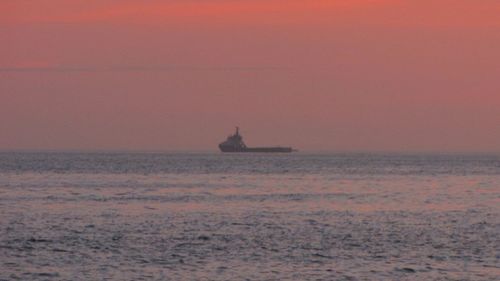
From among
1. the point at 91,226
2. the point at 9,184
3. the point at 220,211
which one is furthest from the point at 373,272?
the point at 9,184

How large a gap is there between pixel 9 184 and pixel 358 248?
6432 centimetres

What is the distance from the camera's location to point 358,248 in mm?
41625

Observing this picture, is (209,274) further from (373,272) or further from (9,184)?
(9,184)

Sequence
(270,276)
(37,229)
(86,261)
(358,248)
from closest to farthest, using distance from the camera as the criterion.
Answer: (270,276) → (86,261) → (358,248) → (37,229)

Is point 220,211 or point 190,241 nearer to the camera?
point 190,241

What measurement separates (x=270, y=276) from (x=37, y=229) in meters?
18.2

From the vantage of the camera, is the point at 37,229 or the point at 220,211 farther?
the point at 220,211

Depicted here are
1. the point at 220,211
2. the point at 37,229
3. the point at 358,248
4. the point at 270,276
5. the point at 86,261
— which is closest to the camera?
the point at 270,276

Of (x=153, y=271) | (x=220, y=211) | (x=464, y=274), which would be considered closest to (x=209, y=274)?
(x=153, y=271)

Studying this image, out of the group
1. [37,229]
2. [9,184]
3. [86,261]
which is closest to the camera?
[86,261]

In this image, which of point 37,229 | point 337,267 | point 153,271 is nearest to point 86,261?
point 153,271

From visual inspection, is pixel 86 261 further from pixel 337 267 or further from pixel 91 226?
pixel 91 226

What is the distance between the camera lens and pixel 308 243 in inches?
1710

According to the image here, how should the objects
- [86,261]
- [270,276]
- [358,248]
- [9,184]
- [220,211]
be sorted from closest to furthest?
[270,276] → [86,261] → [358,248] → [220,211] → [9,184]
